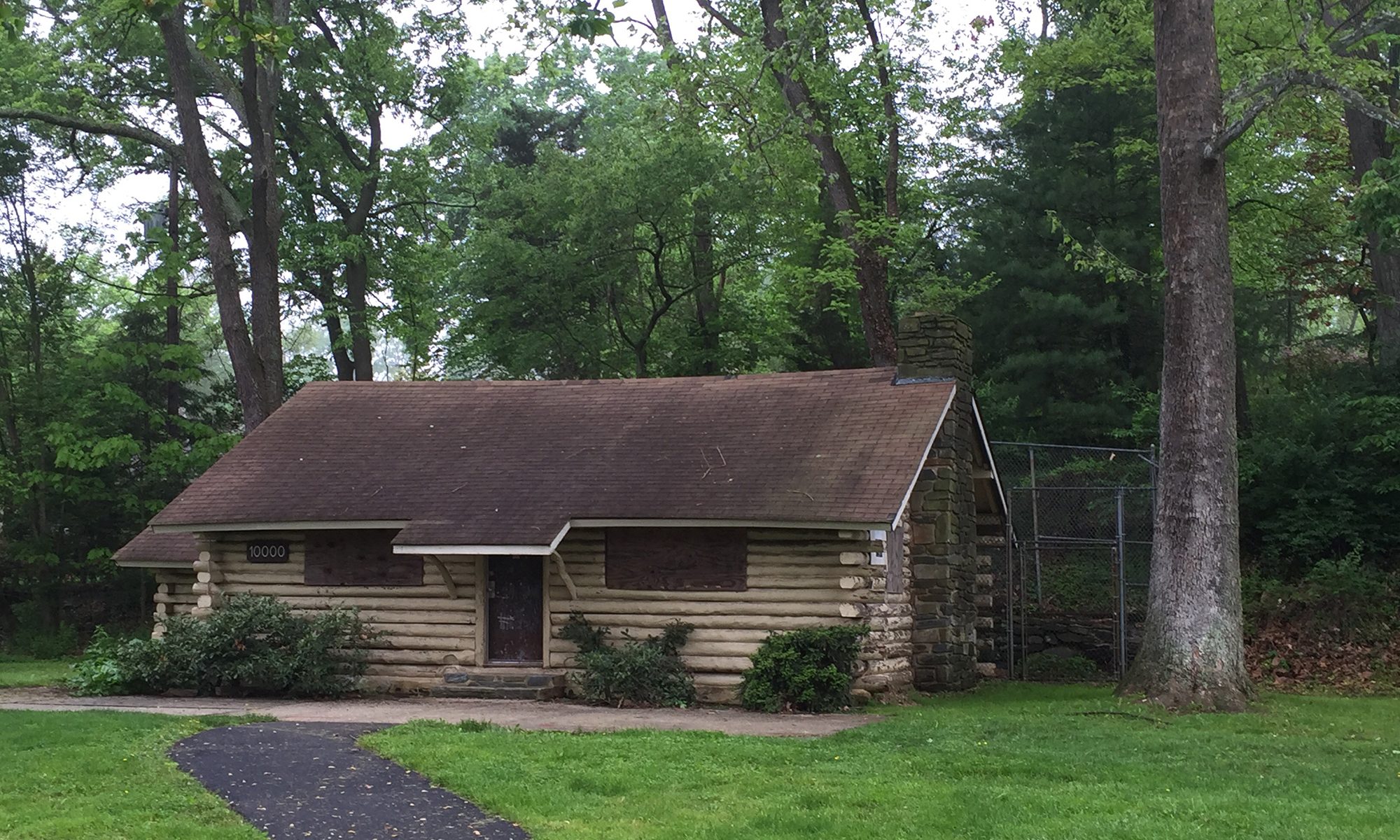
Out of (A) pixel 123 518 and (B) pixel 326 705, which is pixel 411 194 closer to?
(A) pixel 123 518

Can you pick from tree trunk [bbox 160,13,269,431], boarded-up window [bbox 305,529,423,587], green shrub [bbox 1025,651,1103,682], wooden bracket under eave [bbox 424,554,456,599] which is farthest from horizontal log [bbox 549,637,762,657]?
tree trunk [bbox 160,13,269,431]

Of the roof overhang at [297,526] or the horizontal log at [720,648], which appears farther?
the roof overhang at [297,526]

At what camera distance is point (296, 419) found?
67.8ft

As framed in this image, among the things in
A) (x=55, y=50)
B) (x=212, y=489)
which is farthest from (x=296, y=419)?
(x=55, y=50)

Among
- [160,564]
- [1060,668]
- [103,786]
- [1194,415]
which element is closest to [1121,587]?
[1060,668]

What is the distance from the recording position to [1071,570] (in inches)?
918

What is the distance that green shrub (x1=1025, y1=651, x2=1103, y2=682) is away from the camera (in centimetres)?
2062

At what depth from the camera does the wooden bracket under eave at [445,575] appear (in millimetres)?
17094

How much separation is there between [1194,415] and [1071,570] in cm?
868

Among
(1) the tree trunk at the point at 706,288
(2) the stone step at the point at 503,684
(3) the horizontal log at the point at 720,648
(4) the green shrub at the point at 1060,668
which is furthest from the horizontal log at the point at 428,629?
(1) the tree trunk at the point at 706,288

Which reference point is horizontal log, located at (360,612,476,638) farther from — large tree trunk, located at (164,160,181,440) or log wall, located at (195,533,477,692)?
large tree trunk, located at (164,160,181,440)

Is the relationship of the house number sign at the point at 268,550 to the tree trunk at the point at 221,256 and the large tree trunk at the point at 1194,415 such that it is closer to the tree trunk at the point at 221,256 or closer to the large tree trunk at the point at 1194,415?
the tree trunk at the point at 221,256

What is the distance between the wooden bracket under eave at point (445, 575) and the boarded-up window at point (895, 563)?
5.83 metres

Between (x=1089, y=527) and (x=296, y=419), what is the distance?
535 inches
